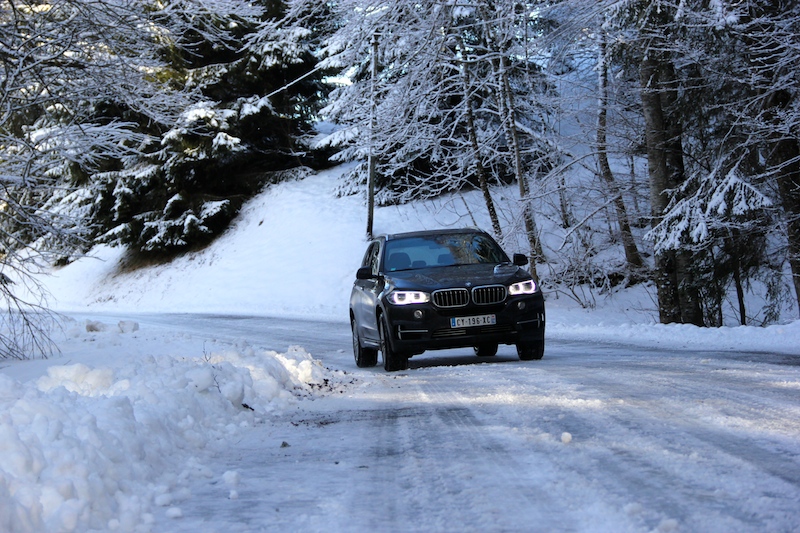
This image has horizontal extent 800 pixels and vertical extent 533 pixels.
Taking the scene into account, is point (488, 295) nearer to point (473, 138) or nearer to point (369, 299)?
point (369, 299)

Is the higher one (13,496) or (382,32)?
(382,32)

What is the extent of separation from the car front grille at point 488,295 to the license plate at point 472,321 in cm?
17

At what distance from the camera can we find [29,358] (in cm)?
1049

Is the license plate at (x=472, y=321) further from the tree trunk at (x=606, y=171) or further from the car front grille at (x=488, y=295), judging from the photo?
the tree trunk at (x=606, y=171)

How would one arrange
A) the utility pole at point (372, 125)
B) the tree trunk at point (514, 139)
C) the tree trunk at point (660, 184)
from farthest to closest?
the utility pole at point (372, 125), the tree trunk at point (514, 139), the tree trunk at point (660, 184)

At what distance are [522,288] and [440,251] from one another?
1.49 metres

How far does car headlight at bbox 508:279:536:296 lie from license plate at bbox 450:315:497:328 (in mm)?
400

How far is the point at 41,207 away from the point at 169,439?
6.50m

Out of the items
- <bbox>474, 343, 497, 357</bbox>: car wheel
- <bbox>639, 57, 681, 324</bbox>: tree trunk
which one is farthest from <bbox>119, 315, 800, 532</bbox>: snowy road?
<bbox>639, 57, 681, 324</bbox>: tree trunk

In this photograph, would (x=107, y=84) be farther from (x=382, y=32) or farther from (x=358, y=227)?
(x=358, y=227)

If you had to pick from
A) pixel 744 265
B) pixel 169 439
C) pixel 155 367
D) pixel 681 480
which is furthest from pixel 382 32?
pixel 681 480

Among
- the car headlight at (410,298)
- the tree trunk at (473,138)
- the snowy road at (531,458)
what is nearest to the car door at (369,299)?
the car headlight at (410,298)

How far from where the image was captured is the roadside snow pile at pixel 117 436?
3.47 m

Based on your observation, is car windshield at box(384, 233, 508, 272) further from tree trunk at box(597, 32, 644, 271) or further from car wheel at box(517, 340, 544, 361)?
tree trunk at box(597, 32, 644, 271)
